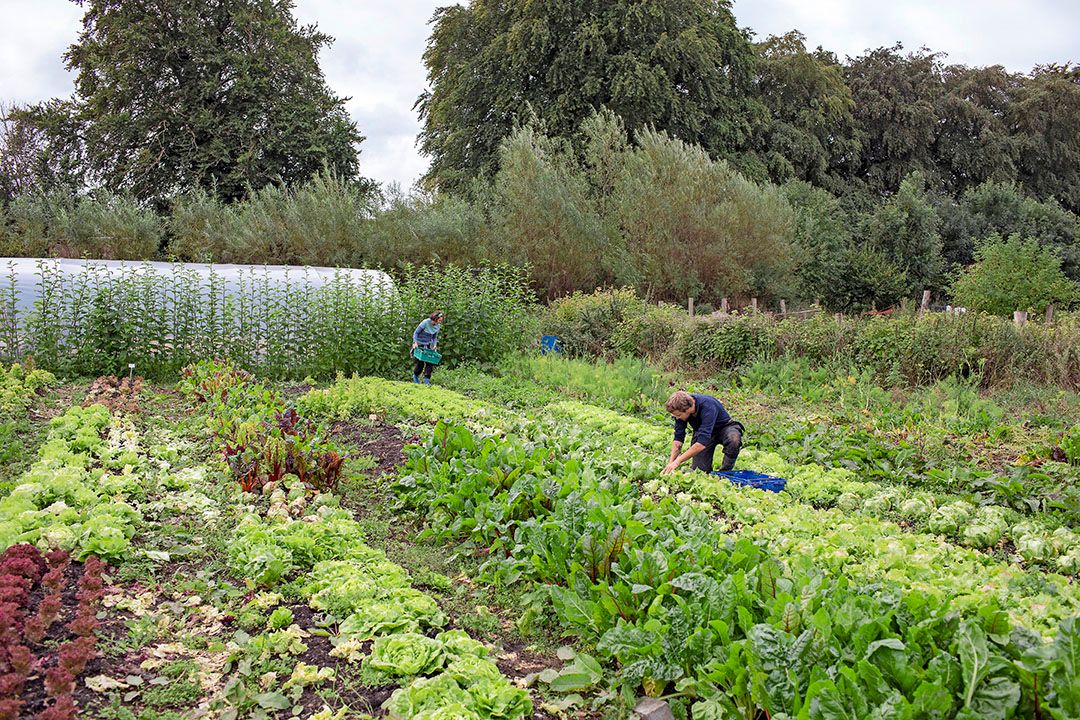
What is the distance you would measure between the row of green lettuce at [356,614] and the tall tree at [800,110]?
30.2m

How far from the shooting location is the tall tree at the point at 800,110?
33.3 m

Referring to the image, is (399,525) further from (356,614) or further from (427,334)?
(427,334)

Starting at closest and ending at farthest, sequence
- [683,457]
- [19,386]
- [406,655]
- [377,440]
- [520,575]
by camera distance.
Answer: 1. [406,655]
2. [520,575]
3. [683,457]
4. [377,440]
5. [19,386]

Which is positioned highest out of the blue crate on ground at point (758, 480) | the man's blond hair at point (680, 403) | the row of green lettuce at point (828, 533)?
the man's blond hair at point (680, 403)

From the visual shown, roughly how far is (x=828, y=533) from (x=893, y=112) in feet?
124

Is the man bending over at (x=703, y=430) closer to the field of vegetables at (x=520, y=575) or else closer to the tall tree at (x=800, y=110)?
the field of vegetables at (x=520, y=575)

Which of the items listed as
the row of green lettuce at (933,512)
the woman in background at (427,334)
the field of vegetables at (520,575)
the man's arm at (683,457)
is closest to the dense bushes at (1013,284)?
the field of vegetables at (520,575)

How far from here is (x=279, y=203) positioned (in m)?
20.3

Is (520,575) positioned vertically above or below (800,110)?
below

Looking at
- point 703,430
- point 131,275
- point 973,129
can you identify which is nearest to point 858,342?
point 703,430

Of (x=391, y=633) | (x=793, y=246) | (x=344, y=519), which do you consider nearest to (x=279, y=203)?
(x=793, y=246)

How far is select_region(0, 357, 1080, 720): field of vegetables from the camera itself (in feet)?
10.5

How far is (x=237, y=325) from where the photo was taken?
1324 centimetres

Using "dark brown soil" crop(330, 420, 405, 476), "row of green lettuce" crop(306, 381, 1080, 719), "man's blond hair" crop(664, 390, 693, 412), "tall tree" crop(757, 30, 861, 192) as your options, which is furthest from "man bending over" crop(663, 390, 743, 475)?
"tall tree" crop(757, 30, 861, 192)
